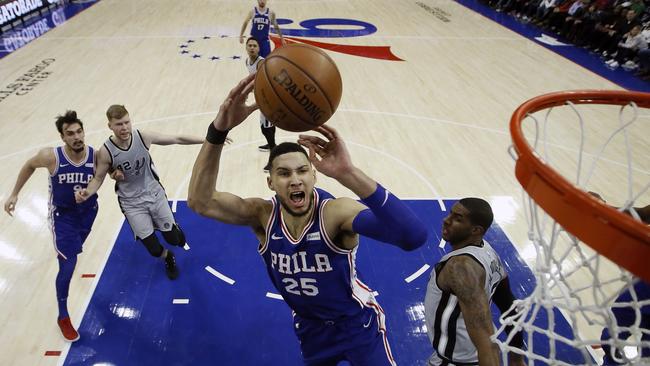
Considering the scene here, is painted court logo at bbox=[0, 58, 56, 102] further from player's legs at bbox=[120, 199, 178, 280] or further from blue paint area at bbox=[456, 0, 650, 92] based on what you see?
blue paint area at bbox=[456, 0, 650, 92]

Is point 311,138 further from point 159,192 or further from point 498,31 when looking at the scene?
point 498,31

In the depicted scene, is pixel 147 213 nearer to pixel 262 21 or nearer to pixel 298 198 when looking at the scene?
pixel 298 198

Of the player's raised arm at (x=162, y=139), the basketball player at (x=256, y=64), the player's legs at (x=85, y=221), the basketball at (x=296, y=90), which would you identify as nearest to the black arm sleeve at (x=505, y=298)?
the basketball at (x=296, y=90)

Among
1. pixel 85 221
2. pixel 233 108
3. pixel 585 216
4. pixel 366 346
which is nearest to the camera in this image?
pixel 585 216

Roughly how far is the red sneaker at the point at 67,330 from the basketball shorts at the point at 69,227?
0.52m

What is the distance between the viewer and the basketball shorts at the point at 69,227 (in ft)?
11.6

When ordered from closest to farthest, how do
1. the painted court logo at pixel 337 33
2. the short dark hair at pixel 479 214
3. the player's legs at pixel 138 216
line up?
1. the short dark hair at pixel 479 214
2. the player's legs at pixel 138 216
3. the painted court logo at pixel 337 33

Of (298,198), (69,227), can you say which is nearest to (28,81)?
(69,227)

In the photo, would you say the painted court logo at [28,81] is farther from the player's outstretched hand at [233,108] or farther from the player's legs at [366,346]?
the player's legs at [366,346]

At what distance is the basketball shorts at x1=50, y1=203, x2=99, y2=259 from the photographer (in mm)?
3547

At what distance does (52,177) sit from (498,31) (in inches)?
527

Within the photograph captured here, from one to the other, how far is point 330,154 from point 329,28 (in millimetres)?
12378

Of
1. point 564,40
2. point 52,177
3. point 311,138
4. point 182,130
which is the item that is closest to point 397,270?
point 311,138

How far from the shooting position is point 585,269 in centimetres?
436
